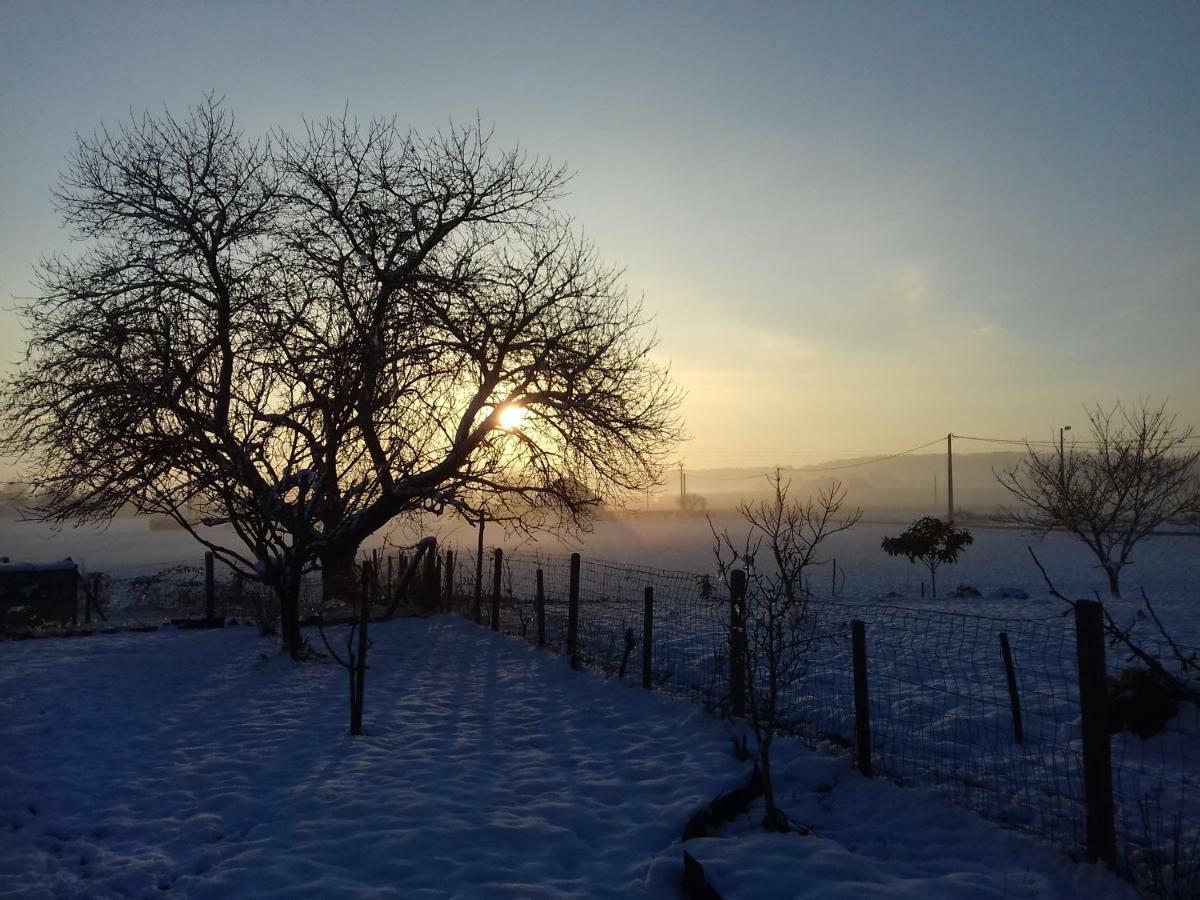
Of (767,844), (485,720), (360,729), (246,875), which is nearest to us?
(246,875)

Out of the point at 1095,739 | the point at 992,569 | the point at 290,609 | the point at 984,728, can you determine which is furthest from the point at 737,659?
the point at 992,569

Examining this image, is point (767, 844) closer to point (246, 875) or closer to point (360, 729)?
point (246, 875)

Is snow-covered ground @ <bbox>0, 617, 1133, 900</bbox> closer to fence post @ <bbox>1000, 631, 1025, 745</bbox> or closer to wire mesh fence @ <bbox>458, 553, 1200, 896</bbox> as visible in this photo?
wire mesh fence @ <bbox>458, 553, 1200, 896</bbox>

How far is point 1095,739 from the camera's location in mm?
4684

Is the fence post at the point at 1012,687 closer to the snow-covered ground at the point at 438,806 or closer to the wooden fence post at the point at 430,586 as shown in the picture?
the snow-covered ground at the point at 438,806

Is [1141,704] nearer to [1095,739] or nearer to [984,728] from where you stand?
[984,728]

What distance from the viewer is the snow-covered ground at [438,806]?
4.50 meters

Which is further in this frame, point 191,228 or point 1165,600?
point 1165,600

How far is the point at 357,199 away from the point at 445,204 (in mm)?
1860

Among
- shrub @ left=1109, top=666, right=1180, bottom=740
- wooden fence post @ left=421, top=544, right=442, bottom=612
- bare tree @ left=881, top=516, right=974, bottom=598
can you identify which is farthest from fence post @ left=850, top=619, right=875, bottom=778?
bare tree @ left=881, top=516, right=974, bottom=598

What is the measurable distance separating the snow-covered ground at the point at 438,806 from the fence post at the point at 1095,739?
19 centimetres

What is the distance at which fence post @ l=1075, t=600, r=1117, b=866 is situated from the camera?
181 inches

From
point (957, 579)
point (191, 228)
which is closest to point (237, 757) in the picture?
point (191, 228)

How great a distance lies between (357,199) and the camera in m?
16.8
